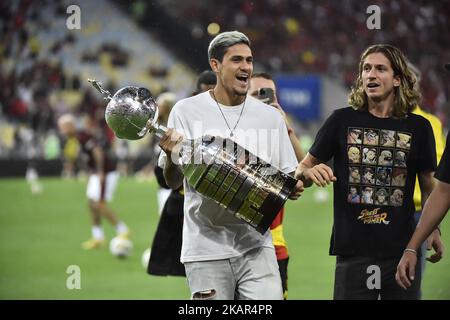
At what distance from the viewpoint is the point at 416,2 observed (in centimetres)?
739

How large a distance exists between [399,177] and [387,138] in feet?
0.73

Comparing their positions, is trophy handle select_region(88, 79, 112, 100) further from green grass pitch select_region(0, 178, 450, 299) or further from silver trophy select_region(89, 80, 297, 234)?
green grass pitch select_region(0, 178, 450, 299)

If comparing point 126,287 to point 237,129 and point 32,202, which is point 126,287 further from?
point 32,202

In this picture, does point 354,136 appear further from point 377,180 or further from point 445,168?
point 445,168

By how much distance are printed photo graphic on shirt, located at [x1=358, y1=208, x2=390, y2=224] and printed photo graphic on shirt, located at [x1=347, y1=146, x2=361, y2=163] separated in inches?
10.9

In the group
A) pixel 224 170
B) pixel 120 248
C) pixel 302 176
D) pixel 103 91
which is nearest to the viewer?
pixel 224 170

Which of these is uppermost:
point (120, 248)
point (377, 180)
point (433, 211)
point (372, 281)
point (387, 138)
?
point (120, 248)

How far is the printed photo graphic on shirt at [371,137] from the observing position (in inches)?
174

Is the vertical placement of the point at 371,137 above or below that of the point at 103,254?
below

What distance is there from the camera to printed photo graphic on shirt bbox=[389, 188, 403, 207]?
14.5ft

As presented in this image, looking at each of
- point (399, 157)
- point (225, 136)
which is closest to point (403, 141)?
point (399, 157)

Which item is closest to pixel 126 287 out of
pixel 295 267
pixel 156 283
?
pixel 156 283

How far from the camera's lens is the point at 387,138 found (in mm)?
4418
